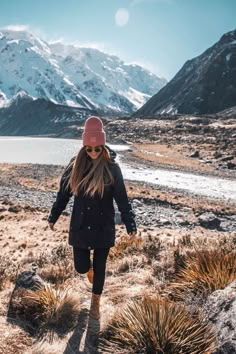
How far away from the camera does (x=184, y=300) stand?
5.71m

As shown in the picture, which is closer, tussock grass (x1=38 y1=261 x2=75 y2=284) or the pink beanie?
the pink beanie

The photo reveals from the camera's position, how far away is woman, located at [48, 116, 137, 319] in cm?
543

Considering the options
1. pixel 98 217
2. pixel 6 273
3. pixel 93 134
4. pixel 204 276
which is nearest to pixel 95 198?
pixel 98 217

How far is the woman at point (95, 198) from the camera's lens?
5.43m

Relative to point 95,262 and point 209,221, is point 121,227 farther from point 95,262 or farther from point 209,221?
point 95,262

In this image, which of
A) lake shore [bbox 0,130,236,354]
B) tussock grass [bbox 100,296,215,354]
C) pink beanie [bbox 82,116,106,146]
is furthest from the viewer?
lake shore [bbox 0,130,236,354]

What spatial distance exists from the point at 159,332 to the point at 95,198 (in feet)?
5.91

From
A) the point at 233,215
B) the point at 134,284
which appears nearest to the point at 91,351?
the point at 134,284

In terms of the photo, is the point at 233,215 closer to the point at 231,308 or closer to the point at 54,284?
the point at 54,284

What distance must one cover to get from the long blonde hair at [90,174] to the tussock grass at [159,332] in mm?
1550

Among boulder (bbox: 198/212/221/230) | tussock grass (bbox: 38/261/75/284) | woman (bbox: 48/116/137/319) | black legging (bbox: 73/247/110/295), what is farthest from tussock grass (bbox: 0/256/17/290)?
boulder (bbox: 198/212/221/230)

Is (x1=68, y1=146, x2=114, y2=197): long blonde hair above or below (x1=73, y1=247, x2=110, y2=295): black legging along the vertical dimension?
above

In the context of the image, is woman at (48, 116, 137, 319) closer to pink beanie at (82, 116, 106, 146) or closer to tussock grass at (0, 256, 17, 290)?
pink beanie at (82, 116, 106, 146)

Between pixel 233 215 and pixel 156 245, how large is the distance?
15274mm
